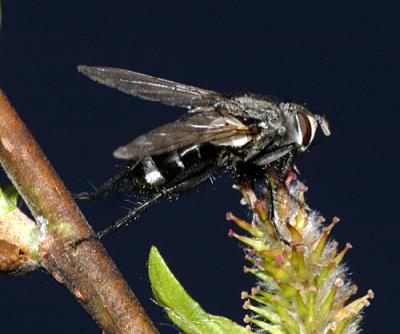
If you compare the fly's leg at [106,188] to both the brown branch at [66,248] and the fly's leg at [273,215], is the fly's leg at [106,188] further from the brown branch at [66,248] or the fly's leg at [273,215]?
the brown branch at [66,248]

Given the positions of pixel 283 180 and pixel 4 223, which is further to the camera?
pixel 283 180

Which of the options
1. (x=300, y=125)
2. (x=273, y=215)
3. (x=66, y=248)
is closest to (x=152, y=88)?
→ (x=300, y=125)

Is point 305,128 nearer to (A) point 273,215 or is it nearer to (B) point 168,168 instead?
(B) point 168,168

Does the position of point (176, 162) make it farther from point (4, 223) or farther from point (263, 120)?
point (4, 223)

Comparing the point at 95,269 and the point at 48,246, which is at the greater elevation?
the point at 48,246

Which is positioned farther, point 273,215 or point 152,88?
point 152,88

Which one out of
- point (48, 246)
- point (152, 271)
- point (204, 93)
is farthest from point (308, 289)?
point (204, 93)

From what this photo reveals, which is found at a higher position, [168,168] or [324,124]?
[168,168]

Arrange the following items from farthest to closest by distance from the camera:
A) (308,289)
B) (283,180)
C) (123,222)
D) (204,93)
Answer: (204,93)
(123,222)
(283,180)
(308,289)
